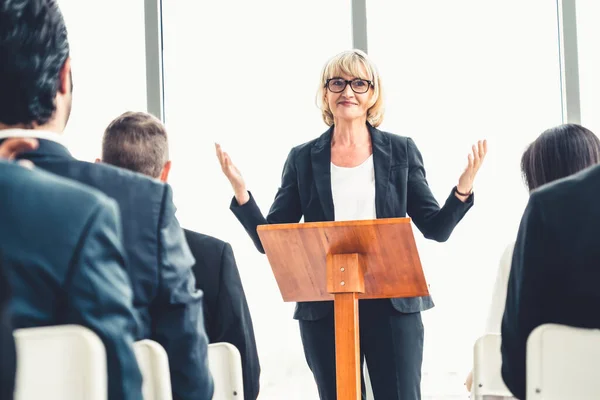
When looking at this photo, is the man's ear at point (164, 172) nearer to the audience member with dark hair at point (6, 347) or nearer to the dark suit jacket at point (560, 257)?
the dark suit jacket at point (560, 257)

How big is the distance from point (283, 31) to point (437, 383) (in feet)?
6.99

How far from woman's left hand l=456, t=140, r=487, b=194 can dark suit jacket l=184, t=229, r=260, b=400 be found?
3.29 feet

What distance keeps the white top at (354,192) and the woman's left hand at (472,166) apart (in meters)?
0.35

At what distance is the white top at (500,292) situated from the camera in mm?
2688

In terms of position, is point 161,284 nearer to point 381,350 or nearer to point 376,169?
point 381,350

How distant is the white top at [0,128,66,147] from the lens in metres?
1.42

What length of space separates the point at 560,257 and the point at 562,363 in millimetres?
194

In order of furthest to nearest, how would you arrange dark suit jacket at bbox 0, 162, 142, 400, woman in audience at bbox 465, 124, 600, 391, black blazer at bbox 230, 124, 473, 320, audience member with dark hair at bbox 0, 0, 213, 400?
black blazer at bbox 230, 124, 473, 320 → woman in audience at bbox 465, 124, 600, 391 → audience member with dark hair at bbox 0, 0, 213, 400 → dark suit jacket at bbox 0, 162, 142, 400

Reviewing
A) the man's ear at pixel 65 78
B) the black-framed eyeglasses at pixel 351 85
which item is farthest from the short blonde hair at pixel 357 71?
the man's ear at pixel 65 78

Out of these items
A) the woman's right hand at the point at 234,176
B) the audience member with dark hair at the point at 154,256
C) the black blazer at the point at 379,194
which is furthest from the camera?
the black blazer at the point at 379,194

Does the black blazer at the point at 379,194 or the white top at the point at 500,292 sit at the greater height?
the black blazer at the point at 379,194

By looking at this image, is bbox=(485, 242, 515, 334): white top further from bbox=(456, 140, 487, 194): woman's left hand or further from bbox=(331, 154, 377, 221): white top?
bbox=(331, 154, 377, 221): white top

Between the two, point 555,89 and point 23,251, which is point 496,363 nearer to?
point 23,251

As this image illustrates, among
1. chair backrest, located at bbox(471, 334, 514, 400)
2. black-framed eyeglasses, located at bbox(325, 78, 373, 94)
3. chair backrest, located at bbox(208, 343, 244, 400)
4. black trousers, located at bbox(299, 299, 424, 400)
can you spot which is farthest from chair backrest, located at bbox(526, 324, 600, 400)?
black-framed eyeglasses, located at bbox(325, 78, 373, 94)
